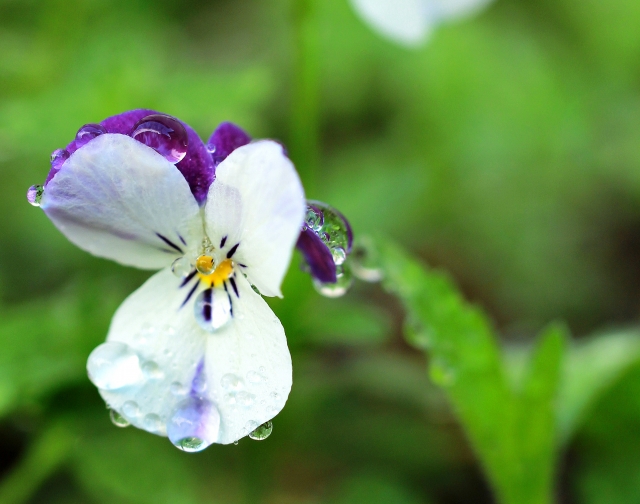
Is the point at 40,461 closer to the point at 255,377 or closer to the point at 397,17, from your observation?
the point at 255,377

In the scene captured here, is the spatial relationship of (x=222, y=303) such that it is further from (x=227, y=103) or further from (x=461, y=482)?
(x=461, y=482)

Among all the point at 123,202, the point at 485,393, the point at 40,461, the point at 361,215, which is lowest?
the point at 40,461

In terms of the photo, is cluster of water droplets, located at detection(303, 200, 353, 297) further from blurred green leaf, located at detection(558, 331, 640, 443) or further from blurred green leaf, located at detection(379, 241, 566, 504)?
blurred green leaf, located at detection(558, 331, 640, 443)

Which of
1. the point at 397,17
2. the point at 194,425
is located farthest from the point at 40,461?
the point at 397,17

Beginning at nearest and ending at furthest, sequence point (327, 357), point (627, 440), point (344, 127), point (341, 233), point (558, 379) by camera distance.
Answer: point (341, 233), point (558, 379), point (627, 440), point (327, 357), point (344, 127)

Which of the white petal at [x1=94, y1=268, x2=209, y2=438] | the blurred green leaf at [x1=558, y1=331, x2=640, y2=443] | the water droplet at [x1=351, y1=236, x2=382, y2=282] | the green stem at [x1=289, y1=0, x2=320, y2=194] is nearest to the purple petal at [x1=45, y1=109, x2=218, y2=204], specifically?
the white petal at [x1=94, y1=268, x2=209, y2=438]

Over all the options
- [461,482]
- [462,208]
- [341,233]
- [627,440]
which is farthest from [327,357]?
[341,233]
